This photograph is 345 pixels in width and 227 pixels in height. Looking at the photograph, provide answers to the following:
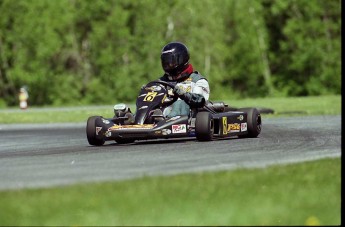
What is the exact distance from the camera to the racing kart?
13.7m

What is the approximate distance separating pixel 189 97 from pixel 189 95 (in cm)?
3

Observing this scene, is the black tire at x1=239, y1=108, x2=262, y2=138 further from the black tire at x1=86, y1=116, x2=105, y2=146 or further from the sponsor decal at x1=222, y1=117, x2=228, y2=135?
the black tire at x1=86, y1=116, x2=105, y2=146

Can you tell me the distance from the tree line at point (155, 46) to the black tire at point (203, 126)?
113 feet

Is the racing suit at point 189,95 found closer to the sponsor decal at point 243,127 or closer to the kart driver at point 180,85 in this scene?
the kart driver at point 180,85

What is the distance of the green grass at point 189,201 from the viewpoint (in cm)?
655

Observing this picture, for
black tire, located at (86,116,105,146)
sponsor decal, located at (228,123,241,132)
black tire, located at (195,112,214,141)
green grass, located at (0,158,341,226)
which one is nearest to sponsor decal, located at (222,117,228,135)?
sponsor decal, located at (228,123,241,132)

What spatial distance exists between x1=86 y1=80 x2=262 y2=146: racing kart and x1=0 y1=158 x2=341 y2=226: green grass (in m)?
5.07

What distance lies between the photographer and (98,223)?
6.55m

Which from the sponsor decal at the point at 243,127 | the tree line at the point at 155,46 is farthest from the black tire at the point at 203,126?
the tree line at the point at 155,46

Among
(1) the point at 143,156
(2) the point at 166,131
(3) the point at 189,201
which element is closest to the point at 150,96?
(2) the point at 166,131

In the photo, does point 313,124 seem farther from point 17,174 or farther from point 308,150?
point 17,174

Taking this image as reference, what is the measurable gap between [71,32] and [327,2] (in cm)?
1586

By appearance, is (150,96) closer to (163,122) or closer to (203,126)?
(163,122)

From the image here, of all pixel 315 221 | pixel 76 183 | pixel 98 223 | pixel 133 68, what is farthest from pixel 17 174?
pixel 133 68
